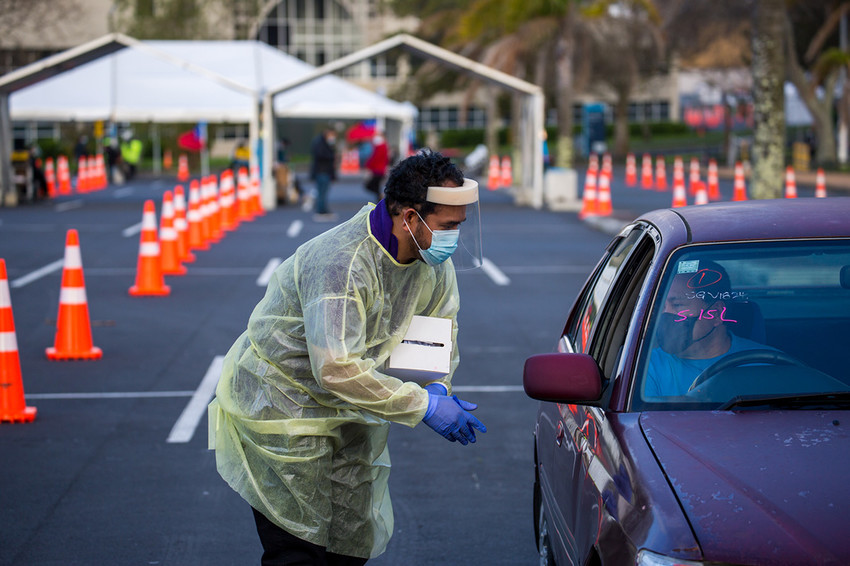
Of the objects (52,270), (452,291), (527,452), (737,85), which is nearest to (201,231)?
(52,270)

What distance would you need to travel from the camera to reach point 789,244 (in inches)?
143

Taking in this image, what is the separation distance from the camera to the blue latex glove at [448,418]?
339cm

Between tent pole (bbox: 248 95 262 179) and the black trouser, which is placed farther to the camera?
tent pole (bbox: 248 95 262 179)

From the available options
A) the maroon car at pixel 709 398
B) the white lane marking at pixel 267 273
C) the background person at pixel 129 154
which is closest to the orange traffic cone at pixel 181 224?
the white lane marking at pixel 267 273

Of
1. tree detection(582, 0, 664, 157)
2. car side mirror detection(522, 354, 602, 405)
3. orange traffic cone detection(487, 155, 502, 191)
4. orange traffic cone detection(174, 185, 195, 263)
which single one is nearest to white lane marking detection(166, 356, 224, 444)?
car side mirror detection(522, 354, 602, 405)

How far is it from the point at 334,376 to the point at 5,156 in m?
26.3

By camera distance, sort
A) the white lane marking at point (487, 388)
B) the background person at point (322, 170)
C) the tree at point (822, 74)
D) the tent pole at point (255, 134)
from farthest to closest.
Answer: the tree at point (822, 74), the tent pole at point (255, 134), the background person at point (322, 170), the white lane marking at point (487, 388)

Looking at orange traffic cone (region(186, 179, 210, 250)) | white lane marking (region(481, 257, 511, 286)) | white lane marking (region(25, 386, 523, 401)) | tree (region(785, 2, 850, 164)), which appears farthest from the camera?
tree (region(785, 2, 850, 164))

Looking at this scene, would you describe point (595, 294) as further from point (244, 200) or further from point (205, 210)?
point (244, 200)

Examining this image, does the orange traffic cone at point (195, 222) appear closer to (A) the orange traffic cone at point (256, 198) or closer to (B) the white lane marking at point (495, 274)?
(B) the white lane marking at point (495, 274)

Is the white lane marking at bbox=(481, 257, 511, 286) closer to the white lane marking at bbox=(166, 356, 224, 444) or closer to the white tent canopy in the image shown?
the white lane marking at bbox=(166, 356, 224, 444)

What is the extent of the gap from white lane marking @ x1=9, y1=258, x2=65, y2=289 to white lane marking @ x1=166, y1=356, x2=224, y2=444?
5.70 metres

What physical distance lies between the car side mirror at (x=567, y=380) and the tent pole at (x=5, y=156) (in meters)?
26.2

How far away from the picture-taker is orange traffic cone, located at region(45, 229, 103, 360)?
9.14m
